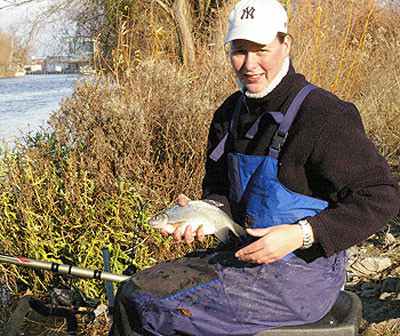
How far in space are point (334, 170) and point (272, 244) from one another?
368 millimetres

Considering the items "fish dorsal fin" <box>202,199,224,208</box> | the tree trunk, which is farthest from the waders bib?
the tree trunk

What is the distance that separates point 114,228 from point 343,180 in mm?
2387

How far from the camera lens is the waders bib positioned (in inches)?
69.1

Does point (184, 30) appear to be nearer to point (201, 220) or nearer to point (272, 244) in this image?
point (201, 220)

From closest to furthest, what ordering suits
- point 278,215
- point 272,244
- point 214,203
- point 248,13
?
point 272,244
point 278,215
point 248,13
point 214,203

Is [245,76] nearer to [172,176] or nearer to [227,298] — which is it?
[227,298]

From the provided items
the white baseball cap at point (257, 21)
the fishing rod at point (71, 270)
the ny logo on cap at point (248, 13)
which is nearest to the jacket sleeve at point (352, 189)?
the white baseball cap at point (257, 21)

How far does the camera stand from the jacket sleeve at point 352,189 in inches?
67.6

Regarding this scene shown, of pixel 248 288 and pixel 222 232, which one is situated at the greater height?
pixel 222 232

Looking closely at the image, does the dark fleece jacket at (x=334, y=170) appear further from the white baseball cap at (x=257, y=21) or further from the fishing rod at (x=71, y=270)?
the fishing rod at (x=71, y=270)

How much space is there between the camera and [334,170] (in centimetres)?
177

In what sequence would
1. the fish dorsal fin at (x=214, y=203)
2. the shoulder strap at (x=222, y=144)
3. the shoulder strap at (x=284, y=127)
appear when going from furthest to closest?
1. the shoulder strap at (x=222, y=144)
2. the fish dorsal fin at (x=214, y=203)
3. the shoulder strap at (x=284, y=127)

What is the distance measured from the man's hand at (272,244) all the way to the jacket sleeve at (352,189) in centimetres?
8

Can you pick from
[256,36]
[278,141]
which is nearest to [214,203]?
[278,141]
